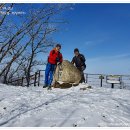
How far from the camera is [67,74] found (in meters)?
14.1

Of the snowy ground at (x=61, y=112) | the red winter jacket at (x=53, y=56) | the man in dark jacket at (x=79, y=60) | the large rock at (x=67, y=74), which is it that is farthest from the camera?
the man in dark jacket at (x=79, y=60)

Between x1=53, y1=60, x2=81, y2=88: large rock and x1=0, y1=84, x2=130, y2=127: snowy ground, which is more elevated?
x1=53, y1=60, x2=81, y2=88: large rock

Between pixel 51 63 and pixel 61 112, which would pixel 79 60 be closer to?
pixel 51 63

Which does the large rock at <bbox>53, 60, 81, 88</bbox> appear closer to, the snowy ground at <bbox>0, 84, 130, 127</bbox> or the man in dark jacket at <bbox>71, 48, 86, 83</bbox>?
the man in dark jacket at <bbox>71, 48, 86, 83</bbox>

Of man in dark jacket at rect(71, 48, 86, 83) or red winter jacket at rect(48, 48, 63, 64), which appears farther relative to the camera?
man in dark jacket at rect(71, 48, 86, 83)

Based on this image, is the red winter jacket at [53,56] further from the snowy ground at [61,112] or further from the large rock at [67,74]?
the snowy ground at [61,112]

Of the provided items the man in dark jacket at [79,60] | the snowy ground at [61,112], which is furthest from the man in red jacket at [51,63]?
the snowy ground at [61,112]

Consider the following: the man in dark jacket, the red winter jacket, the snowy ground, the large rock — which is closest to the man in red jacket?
the red winter jacket

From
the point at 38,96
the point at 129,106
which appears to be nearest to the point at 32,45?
the point at 38,96

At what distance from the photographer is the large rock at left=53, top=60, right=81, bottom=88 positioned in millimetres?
13930

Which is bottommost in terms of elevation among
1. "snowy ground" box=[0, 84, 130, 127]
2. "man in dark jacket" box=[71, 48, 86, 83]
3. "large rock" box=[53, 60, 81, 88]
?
"snowy ground" box=[0, 84, 130, 127]

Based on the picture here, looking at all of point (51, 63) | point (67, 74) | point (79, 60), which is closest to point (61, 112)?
point (51, 63)

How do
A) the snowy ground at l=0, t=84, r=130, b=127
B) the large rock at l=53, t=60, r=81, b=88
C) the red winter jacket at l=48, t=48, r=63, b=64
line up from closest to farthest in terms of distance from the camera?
the snowy ground at l=0, t=84, r=130, b=127, the red winter jacket at l=48, t=48, r=63, b=64, the large rock at l=53, t=60, r=81, b=88

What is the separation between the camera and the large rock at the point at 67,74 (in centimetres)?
1393
